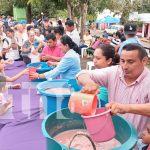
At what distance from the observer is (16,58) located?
673 centimetres

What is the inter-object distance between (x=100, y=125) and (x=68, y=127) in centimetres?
56

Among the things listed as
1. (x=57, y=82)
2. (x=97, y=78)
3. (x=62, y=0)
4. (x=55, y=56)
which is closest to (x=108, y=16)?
(x=62, y=0)

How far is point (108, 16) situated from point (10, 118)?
15.8 meters

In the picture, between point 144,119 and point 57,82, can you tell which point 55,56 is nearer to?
point 57,82

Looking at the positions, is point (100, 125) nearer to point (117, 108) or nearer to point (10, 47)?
point (117, 108)

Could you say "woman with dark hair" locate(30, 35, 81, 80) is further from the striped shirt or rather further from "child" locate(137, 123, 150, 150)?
"child" locate(137, 123, 150, 150)

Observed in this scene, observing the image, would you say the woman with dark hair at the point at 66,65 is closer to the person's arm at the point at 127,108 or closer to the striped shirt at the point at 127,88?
the striped shirt at the point at 127,88

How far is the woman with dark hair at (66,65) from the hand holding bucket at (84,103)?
Result: 1.78m

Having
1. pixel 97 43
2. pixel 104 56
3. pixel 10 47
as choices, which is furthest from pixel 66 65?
pixel 97 43

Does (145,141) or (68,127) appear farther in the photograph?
(68,127)

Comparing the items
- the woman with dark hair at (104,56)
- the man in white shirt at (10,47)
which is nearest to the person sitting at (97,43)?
the man in white shirt at (10,47)

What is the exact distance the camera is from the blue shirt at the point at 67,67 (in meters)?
3.33

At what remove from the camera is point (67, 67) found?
3.38 metres

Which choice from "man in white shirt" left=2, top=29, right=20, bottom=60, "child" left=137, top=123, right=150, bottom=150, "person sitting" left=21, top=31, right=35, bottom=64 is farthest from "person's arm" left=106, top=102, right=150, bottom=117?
"man in white shirt" left=2, top=29, right=20, bottom=60
